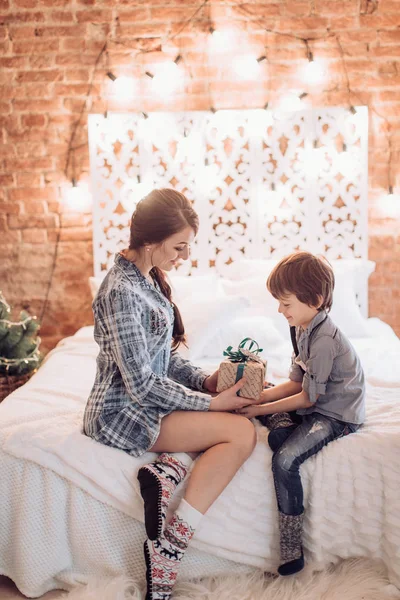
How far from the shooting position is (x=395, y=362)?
2803 mm

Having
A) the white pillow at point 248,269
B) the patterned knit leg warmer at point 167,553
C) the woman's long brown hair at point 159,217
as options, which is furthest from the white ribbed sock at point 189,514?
the white pillow at point 248,269

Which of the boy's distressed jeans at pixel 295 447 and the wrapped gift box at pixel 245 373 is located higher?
the wrapped gift box at pixel 245 373

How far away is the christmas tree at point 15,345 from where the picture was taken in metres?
3.21

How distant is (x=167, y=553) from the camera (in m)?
1.79

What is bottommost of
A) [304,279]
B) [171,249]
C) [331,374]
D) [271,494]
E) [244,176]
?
[271,494]

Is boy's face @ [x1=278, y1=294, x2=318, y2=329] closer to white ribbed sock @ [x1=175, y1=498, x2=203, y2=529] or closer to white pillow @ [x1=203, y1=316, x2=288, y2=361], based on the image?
white ribbed sock @ [x1=175, y1=498, x2=203, y2=529]

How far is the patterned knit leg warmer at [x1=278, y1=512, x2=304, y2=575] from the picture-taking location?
1.87 m

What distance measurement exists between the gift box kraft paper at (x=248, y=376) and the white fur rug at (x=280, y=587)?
1.86 feet

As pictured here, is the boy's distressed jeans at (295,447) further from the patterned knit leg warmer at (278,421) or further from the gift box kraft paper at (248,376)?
the gift box kraft paper at (248,376)

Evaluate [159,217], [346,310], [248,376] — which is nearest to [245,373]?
[248,376]

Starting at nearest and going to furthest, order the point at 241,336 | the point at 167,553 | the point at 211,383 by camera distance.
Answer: the point at 167,553 → the point at 211,383 → the point at 241,336

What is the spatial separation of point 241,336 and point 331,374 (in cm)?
98

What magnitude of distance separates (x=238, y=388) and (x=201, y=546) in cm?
50

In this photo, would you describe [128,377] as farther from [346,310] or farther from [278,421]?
[346,310]
